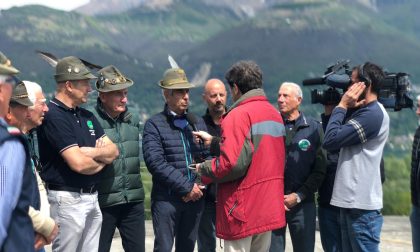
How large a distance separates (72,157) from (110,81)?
94 centimetres

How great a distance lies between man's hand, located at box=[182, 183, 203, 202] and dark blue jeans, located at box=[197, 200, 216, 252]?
73 cm

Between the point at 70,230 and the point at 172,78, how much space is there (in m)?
1.55

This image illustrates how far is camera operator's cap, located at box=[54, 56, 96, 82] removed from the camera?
5039 mm

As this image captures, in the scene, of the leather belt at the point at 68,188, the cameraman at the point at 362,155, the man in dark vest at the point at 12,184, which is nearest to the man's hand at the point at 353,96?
the cameraman at the point at 362,155

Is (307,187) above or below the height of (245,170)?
below

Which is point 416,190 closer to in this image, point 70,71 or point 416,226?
point 416,226

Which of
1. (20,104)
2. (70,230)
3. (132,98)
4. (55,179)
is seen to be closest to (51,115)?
(55,179)

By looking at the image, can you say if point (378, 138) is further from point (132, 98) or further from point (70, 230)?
point (132, 98)

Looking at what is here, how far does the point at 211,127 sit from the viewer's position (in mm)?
6410

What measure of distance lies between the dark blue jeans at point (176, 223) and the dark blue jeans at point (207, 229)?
51cm

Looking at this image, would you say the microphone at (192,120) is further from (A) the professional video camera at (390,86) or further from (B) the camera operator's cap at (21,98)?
(B) the camera operator's cap at (21,98)

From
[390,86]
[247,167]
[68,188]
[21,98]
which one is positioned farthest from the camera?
[390,86]

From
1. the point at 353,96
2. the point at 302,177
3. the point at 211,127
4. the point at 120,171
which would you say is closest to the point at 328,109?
the point at 302,177

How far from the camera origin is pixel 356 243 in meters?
5.01
